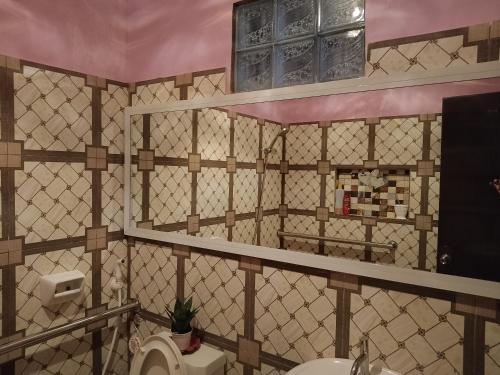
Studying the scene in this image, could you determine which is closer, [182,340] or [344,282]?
[344,282]

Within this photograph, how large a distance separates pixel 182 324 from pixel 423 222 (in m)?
1.10

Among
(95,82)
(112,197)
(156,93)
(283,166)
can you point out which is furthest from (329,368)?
(95,82)

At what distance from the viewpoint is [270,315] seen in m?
1.41

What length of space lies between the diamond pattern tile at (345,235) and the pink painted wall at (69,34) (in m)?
1.42

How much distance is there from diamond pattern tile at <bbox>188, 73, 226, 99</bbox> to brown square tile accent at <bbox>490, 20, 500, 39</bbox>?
100 cm

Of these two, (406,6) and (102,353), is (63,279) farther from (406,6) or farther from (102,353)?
(406,6)

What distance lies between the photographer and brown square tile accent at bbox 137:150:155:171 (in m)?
1.83

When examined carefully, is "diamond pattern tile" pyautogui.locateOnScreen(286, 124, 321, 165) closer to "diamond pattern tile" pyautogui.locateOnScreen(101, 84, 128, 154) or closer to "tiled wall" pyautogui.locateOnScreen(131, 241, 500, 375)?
"tiled wall" pyautogui.locateOnScreen(131, 241, 500, 375)

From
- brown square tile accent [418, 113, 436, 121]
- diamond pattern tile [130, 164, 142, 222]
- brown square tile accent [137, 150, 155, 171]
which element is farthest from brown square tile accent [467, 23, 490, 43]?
diamond pattern tile [130, 164, 142, 222]

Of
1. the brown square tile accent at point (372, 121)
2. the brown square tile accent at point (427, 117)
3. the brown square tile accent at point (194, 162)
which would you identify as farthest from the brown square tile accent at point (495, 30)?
the brown square tile accent at point (194, 162)

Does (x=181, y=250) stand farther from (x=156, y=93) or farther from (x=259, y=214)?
(x=156, y=93)

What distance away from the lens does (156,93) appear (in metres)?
1.83

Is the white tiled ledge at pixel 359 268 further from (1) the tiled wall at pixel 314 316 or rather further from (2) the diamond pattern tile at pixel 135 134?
(2) the diamond pattern tile at pixel 135 134

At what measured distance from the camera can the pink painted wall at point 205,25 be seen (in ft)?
3.51
